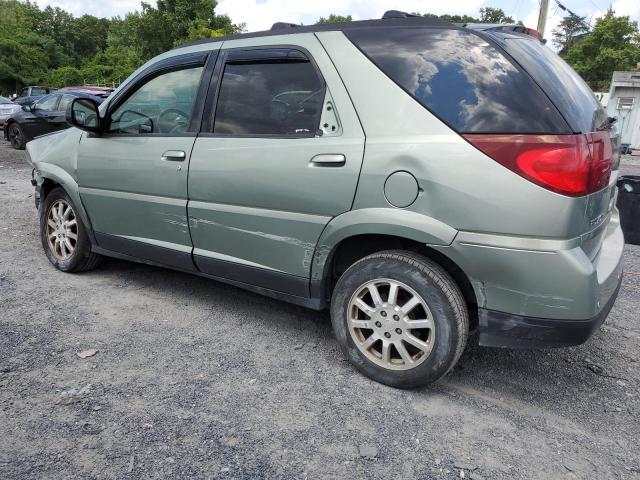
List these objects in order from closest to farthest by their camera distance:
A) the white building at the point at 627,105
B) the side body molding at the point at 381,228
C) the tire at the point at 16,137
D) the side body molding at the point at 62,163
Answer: the side body molding at the point at 381,228, the side body molding at the point at 62,163, the tire at the point at 16,137, the white building at the point at 627,105

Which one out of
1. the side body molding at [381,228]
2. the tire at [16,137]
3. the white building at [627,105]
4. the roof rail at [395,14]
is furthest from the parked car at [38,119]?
the white building at [627,105]

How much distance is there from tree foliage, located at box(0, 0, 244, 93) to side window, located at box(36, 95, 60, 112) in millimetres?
20316

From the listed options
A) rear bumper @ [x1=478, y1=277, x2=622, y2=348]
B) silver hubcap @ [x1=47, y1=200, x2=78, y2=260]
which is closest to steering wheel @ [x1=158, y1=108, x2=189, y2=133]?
silver hubcap @ [x1=47, y1=200, x2=78, y2=260]

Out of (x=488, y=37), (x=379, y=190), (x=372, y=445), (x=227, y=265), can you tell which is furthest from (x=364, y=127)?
(x=372, y=445)

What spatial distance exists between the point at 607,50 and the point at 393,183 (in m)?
42.4

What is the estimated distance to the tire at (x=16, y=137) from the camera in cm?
1402

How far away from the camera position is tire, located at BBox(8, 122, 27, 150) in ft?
46.0

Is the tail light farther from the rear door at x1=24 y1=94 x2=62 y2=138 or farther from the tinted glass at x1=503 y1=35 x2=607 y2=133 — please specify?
the rear door at x1=24 y1=94 x2=62 y2=138

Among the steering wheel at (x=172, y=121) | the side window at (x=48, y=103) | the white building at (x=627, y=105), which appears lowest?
the white building at (x=627, y=105)

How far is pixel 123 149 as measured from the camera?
12.3ft

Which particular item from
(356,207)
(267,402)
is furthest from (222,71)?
(267,402)

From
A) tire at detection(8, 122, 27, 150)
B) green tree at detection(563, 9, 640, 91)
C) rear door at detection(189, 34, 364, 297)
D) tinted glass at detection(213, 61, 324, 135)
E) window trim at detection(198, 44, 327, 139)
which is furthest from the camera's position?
green tree at detection(563, 9, 640, 91)

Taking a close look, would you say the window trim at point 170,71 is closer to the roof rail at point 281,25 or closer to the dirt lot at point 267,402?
the roof rail at point 281,25

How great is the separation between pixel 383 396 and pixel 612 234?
1640mm
